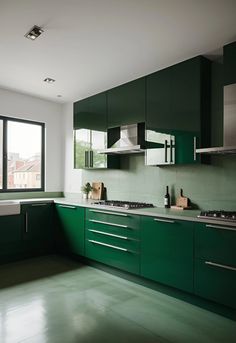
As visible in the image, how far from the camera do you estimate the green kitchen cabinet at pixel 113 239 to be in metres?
2.79

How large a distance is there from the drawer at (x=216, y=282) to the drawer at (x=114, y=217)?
773mm

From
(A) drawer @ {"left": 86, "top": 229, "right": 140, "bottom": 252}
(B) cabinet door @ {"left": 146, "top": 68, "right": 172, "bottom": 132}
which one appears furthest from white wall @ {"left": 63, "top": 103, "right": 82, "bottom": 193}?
(B) cabinet door @ {"left": 146, "top": 68, "right": 172, "bottom": 132}

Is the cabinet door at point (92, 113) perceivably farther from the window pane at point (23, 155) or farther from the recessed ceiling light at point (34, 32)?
the recessed ceiling light at point (34, 32)

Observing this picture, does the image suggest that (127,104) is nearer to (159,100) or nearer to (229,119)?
(159,100)

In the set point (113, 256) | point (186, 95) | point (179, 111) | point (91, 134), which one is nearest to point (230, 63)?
point (186, 95)

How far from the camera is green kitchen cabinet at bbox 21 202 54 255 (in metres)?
3.66

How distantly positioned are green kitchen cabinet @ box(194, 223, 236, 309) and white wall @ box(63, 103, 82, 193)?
8.55 feet

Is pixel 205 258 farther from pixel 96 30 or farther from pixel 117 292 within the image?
pixel 96 30

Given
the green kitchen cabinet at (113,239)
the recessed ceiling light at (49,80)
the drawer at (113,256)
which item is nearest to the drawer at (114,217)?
the green kitchen cabinet at (113,239)

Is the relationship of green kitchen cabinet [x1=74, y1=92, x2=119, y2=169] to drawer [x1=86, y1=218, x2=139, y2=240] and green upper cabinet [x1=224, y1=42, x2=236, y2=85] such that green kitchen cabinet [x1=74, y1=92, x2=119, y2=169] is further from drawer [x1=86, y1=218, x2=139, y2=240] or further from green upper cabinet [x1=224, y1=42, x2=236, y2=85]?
green upper cabinet [x1=224, y1=42, x2=236, y2=85]

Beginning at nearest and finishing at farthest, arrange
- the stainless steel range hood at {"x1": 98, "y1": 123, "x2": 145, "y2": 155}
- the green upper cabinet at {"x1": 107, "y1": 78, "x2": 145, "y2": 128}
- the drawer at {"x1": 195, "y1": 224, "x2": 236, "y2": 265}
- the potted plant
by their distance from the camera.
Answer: the drawer at {"x1": 195, "y1": 224, "x2": 236, "y2": 265} → the green upper cabinet at {"x1": 107, "y1": 78, "x2": 145, "y2": 128} → the stainless steel range hood at {"x1": 98, "y1": 123, "x2": 145, "y2": 155} → the potted plant

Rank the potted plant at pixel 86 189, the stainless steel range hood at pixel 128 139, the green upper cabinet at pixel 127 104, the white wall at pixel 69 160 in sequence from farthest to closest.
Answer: the white wall at pixel 69 160 < the potted plant at pixel 86 189 < the stainless steel range hood at pixel 128 139 < the green upper cabinet at pixel 127 104

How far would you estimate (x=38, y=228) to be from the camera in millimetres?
3777

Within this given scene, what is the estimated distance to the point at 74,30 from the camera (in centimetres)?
231
